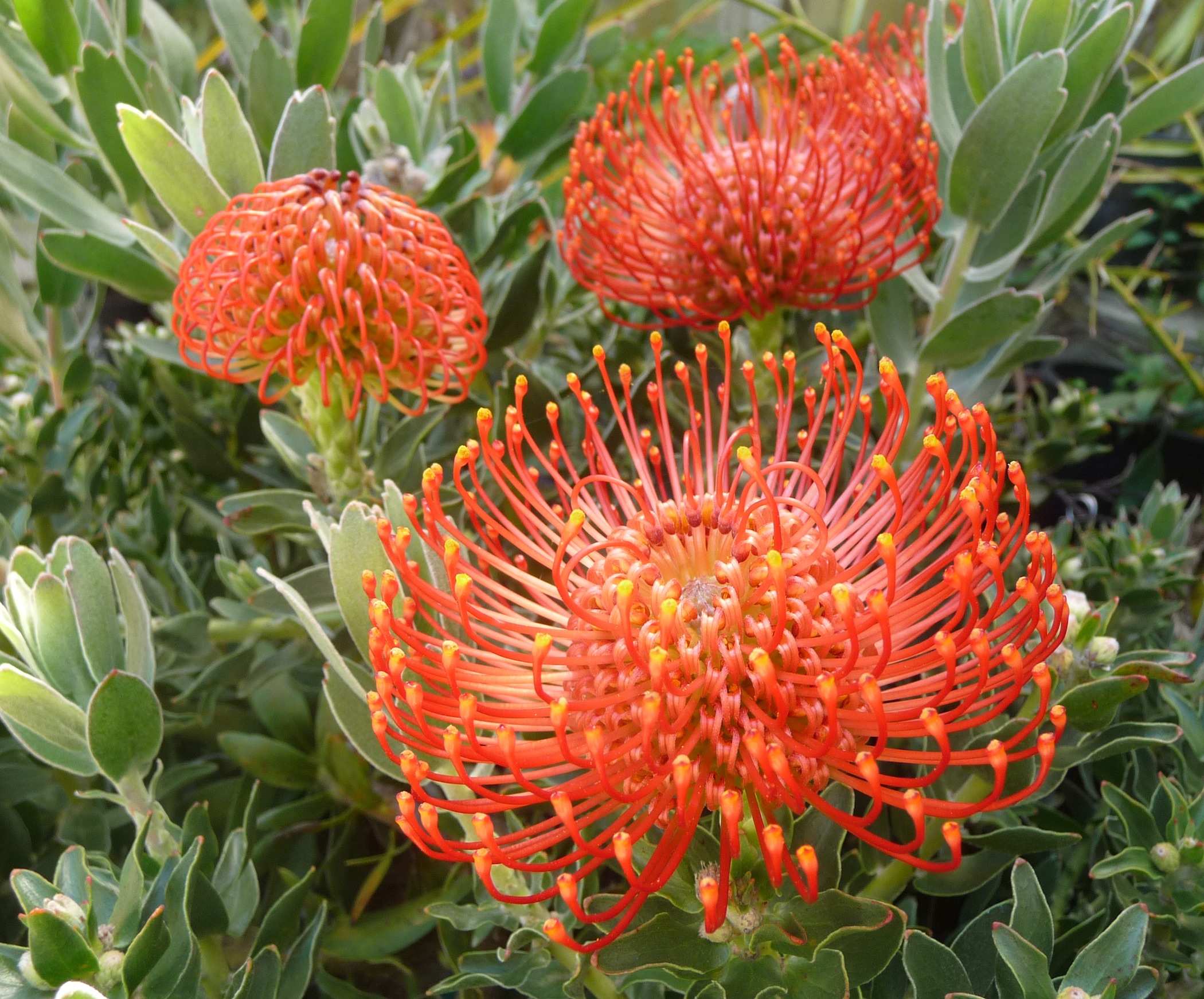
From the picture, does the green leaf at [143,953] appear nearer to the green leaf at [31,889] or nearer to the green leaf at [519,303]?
the green leaf at [31,889]

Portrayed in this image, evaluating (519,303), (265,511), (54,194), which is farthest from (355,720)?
(54,194)

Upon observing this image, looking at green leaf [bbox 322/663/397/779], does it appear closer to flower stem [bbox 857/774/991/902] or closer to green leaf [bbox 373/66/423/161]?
flower stem [bbox 857/774/991/902]

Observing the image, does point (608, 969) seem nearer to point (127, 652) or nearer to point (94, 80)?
point (127, 652)

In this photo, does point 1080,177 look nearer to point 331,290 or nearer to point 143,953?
point 331,290

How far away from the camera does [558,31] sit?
26.7 inches

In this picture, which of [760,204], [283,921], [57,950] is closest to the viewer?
[57,950]

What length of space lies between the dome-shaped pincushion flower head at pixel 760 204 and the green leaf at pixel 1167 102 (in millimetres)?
130

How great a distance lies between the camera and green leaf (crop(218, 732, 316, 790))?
0.51 meters

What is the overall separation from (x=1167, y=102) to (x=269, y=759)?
2.19 feet

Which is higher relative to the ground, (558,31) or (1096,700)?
(558,31)

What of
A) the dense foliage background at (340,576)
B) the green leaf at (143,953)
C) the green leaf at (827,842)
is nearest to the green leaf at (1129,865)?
the dense foliage background at (340,576)

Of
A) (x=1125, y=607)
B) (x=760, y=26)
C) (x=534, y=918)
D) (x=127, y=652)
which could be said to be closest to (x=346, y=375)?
(x=127, y=652)

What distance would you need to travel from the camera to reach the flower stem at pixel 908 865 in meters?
0.37

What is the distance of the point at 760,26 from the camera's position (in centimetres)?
164
